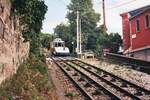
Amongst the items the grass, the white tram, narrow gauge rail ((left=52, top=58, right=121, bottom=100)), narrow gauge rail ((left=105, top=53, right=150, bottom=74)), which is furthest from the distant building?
the grass

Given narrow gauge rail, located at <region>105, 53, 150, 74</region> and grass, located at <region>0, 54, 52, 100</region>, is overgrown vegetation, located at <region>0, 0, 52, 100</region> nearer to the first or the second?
grass, located at <region>0, 54, 52, 100</region>

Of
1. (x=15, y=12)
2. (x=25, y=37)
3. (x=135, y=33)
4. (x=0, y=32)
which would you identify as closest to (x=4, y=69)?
(x=0, y=32)

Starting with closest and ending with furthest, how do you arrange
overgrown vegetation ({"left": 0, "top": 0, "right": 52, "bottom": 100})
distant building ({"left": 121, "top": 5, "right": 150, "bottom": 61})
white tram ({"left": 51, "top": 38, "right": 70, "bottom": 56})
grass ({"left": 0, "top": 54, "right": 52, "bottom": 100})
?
grass ({"left": 0, "top": 54, "right": 52, "bottom": 100})
overgrown vegetation ({"left": 0, "top": 0, "right": 52, "bottom": 100})
distant building ({"left": 121, "top": 5, "right": 150, "bottom": 61})
white tram ({"left": 51, "top": 38, "right": 70, "bottom": 56})

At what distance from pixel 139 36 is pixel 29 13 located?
84.3ft

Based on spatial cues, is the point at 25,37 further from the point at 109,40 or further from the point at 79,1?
the point at 79,1

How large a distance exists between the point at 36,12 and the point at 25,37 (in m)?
1.56

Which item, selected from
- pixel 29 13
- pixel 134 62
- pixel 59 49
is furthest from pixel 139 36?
pixel 29 13

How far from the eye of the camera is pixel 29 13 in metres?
21.8

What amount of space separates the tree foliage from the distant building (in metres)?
19.1

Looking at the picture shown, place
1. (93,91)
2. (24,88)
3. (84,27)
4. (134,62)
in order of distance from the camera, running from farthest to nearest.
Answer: (84,27) → (134,62) → (93,91) → (24,88)

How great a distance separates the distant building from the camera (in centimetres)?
4391

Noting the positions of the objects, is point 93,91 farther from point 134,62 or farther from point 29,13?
point 134,62

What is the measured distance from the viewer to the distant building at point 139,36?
43906 mm

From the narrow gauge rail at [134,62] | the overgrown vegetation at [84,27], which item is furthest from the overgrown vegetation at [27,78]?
the overgrown vegetation at [84,27]
